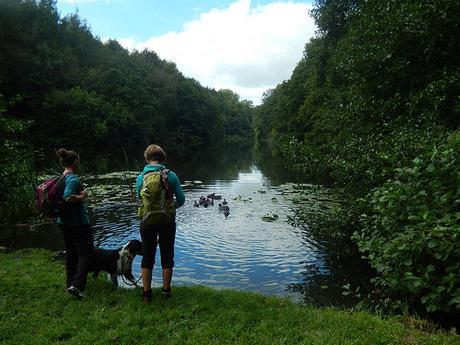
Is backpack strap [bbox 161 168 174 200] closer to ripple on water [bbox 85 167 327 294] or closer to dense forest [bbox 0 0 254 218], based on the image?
ripple on water [bbox 85 167 327 294]

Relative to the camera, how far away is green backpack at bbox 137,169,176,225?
601cm

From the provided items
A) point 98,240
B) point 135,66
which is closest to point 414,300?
point 98,240

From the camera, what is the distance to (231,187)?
88.7ft

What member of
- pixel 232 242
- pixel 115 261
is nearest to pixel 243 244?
pixel 232 242

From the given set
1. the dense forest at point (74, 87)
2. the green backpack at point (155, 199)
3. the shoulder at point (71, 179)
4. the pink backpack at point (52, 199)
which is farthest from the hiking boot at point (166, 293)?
the dense forest at point (74, 87)

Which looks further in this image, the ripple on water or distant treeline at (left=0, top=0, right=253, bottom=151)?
distant treeline at (left=0, top=0, right=253, bottom=151)

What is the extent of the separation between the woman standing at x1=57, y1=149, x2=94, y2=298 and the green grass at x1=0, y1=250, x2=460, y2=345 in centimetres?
32

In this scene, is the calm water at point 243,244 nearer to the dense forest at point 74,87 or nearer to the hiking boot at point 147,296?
the hiking boot at point 147,296

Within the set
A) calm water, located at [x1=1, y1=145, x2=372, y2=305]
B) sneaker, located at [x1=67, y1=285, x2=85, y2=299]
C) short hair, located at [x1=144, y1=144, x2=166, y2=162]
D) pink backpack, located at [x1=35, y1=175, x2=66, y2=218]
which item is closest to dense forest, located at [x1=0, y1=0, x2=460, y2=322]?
calm water, located at [x1=1, y1=145, x2=372, y2=305]

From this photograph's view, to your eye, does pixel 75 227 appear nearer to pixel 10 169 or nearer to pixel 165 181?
pixel 165 181

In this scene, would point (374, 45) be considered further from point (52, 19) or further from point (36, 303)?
point (52, 19)

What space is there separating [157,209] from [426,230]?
3.82m

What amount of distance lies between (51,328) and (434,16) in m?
9.77

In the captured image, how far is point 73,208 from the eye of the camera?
6406mm
